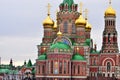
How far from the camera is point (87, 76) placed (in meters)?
71.8

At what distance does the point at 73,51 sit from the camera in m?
71.7

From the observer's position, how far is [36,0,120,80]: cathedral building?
226 feet

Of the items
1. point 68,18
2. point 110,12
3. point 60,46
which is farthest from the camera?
point 110,12

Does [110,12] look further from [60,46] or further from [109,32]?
[60,46]

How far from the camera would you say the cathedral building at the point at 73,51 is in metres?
68.9

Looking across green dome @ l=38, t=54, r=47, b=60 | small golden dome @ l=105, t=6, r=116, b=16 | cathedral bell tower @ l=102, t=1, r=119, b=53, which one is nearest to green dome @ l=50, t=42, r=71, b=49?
green dome @ l=38, t=54, r=47, b=60

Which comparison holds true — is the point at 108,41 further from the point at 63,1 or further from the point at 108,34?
the point at 63,1

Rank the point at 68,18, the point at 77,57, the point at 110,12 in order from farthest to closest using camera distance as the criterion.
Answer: the point at 110,12, the point at 68,18, the point at 77,57

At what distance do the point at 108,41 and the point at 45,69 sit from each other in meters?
12.4

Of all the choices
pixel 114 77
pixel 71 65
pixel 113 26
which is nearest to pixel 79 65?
pixel 71 65

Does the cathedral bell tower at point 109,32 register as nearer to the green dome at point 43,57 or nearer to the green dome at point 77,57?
the green dome at point 77,57

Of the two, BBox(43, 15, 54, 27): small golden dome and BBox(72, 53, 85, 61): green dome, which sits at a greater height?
BBox(43, 15, 54, 27): small golden dome

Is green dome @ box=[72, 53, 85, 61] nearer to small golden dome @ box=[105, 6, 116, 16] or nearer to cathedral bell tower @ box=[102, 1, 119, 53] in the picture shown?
cathedral bell tower @ box=[102, 1, 119, 53]

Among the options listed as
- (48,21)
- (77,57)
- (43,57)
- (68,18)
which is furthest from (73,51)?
(48,21)
